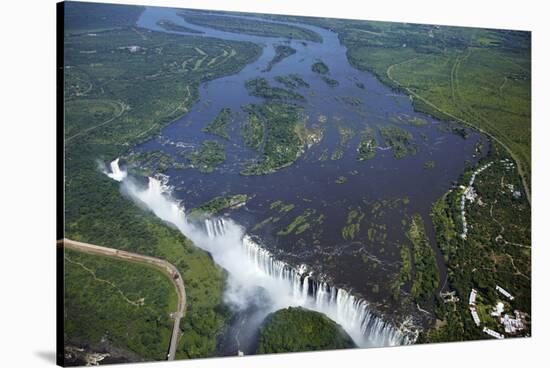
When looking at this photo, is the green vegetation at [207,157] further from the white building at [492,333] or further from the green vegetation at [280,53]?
the white building at [492,333]

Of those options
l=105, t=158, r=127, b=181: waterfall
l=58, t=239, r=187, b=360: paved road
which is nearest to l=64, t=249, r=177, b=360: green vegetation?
l=58, t=239, r=187, b=360: paved road

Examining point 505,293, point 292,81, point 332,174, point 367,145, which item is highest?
point 292,81

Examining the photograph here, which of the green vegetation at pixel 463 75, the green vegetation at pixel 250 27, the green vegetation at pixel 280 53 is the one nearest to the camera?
the green vegetation at pixel 250 27

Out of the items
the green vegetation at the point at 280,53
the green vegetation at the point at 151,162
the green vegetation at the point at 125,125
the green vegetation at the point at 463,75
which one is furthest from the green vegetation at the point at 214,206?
the green vegetation at the point at 463,75

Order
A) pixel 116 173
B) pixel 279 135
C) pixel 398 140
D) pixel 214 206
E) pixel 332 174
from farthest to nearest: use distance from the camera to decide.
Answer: pixel 398 140
pixel 279 135
pixel 332 174
pixel 214 206
pixel 116 173

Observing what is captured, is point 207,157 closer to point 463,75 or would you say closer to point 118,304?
point 118,304

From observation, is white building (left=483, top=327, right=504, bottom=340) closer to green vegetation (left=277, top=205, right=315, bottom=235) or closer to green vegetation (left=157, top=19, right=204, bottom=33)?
green vegetation (left=277, top=205, right=315, bottom=235)

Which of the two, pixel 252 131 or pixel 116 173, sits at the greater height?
pixel 252 131

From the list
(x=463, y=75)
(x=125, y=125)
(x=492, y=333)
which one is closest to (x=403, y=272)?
(x=492, y=333)
